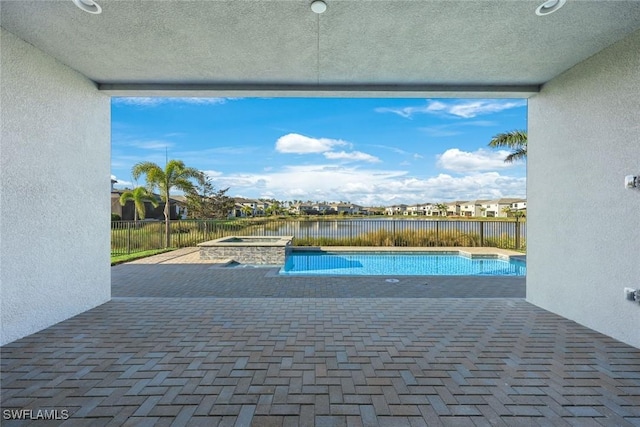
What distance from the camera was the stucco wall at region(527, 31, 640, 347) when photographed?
3049mm

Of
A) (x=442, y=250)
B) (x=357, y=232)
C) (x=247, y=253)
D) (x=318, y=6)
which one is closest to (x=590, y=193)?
(x=318, y=6)

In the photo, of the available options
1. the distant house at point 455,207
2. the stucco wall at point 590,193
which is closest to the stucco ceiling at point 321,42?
the stucco wall at point 590,193

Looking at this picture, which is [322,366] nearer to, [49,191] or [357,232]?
[49,191]

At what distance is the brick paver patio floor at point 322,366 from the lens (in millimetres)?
1991

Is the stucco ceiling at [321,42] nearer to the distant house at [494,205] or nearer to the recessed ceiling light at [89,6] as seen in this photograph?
the recessed ceiling light at [89,6]

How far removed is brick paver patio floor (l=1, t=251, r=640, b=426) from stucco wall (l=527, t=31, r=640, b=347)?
0.38m

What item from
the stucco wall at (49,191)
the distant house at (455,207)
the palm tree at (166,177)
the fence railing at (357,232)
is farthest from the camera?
the distant house at (455,207)

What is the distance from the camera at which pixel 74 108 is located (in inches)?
151

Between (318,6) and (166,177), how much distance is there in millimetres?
10904

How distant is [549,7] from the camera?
2541 mm

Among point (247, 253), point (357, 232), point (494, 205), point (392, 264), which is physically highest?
point (494, 205)

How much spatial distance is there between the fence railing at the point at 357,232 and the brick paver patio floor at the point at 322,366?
727 centimetres

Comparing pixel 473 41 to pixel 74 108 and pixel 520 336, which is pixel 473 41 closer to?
pixel 520 336

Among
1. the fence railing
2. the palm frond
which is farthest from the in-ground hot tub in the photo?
the palm frond
